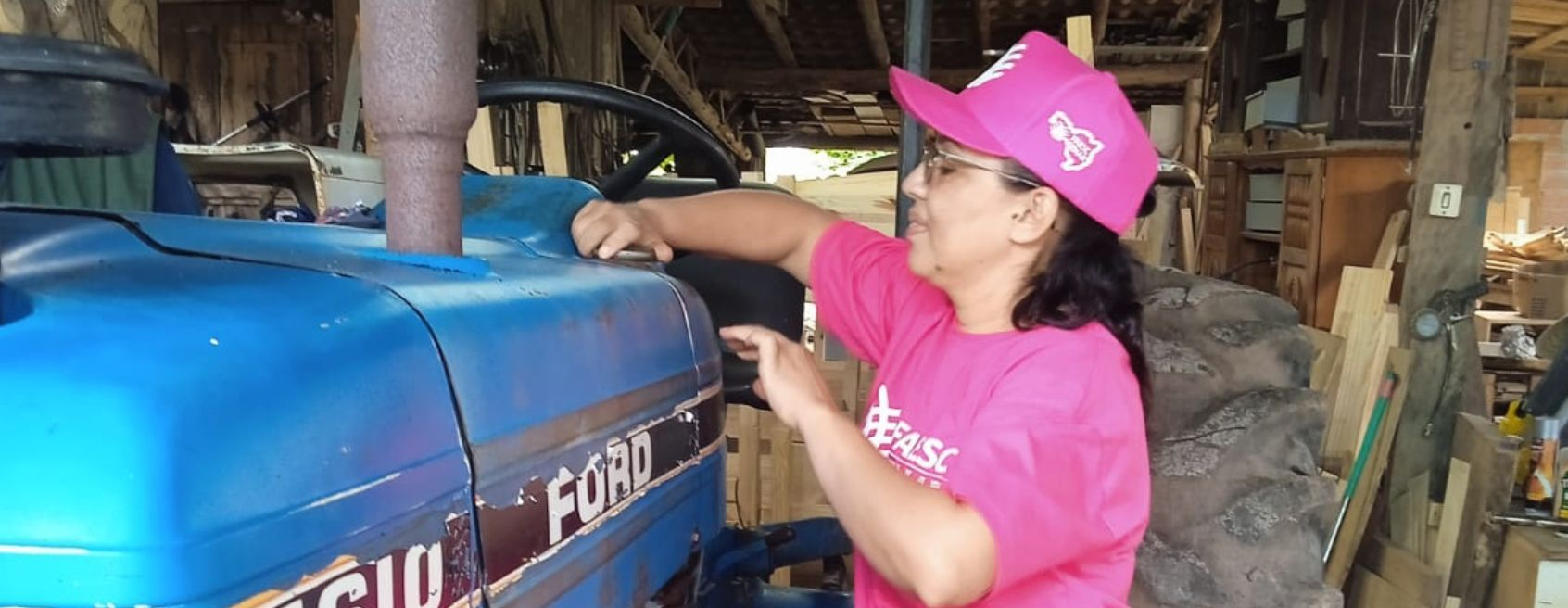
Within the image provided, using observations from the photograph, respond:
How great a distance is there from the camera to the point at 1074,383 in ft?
3.78

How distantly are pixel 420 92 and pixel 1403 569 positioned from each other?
10.6 feet

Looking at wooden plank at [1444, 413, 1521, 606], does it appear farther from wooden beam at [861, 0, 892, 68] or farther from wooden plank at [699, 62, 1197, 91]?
wooden plank at [699, 62, 1197, 91]

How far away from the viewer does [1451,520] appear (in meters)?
3.08

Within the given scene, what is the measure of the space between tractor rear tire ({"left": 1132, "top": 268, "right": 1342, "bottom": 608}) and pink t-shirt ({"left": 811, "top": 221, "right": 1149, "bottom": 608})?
1.69ft

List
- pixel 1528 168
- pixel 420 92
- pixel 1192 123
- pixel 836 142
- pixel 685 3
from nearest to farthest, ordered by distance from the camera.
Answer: pixel 420 92
pixel 685 3
pixel 1192 123
pixel 1528 168
pixel 836 142

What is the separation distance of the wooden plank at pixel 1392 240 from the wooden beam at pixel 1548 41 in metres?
3.90

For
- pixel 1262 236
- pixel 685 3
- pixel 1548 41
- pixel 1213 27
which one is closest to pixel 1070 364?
pixel 685 3

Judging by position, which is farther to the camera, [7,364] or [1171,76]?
[1171,76]

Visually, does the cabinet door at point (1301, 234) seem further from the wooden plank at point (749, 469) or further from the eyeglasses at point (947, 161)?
the eyeglasses at point (947, 161)

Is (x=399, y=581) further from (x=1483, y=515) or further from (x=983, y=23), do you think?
(x=983, y=23)

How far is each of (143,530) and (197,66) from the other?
22.7ft

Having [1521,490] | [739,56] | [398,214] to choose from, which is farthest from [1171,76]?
[398,214]

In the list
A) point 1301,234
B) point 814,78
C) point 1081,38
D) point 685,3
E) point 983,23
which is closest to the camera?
point 1081,38

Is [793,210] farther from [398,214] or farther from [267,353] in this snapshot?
[267,353]
